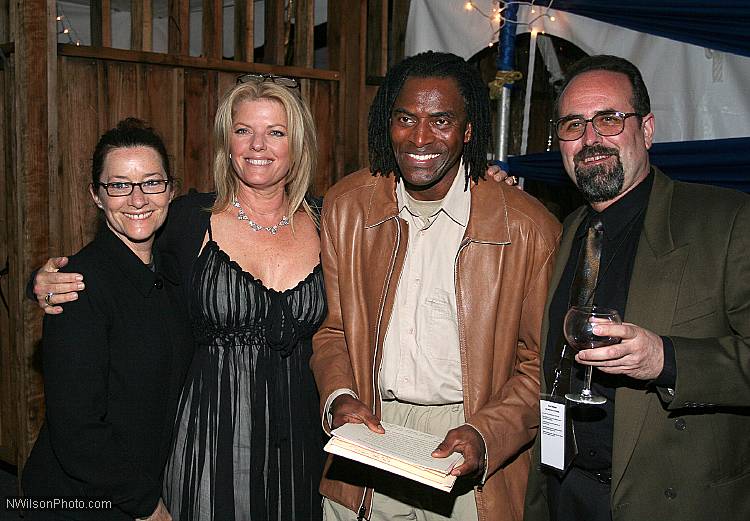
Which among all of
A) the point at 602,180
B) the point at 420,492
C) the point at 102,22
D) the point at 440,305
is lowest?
the point at 420,492

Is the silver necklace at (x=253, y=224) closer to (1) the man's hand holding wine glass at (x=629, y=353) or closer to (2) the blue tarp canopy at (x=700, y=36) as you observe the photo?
(1) the man's hand holding wine glass at (x=629, y=353)

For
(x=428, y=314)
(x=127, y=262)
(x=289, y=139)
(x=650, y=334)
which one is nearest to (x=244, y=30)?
(x=289, y=139)

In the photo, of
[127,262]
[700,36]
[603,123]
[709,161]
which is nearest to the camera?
[603,123]

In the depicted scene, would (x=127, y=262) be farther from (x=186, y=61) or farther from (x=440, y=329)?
(x=186, y=61)

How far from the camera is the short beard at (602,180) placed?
6.75ft

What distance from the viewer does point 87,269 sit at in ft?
7.33

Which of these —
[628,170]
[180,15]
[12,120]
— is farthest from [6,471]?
[628,170]

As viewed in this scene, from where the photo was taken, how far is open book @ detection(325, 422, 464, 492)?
185 centimetres

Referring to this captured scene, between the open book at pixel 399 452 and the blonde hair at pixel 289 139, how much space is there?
0.98m

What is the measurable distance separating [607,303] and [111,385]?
1.45 meters

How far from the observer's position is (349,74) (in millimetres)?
4934

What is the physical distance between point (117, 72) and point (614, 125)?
2.94m

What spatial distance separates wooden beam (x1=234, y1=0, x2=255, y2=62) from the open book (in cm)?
305

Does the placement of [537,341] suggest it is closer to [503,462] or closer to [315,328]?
[503,462]
